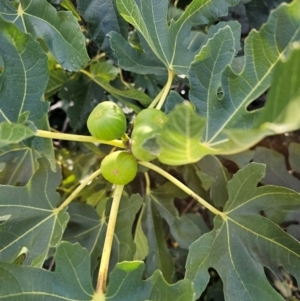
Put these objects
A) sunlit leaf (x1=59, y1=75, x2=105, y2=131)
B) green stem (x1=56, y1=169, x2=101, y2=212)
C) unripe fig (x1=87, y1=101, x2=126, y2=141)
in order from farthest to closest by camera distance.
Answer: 1. sunlit leaf (x1=59, y1=75, x2=105, y2=131)
2. green stem (x1=56, y1=169, x2=101, y2=212)
3. unripe fig (x1=87, y1=101, x2=126, y2=141)

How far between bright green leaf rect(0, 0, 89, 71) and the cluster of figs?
11 cm

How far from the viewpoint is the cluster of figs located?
71cm

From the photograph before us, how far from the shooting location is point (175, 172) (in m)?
1.19

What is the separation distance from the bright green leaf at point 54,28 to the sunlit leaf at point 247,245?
0.34 metres

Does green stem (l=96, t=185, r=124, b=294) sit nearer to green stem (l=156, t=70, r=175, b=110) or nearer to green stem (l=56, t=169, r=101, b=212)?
green stem (l=56, t=169, r=101, b=212)

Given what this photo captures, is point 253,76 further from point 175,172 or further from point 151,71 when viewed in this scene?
point 175,172

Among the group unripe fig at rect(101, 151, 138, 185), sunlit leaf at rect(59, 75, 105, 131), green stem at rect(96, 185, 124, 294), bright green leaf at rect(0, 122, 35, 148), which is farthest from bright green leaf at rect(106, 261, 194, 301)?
sunlit leaf at rect(59, 75, 105, 131)

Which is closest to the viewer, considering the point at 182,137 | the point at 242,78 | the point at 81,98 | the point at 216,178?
the point at 182,137

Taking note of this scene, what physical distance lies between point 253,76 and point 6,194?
46cm

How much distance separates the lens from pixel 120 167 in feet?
2.49

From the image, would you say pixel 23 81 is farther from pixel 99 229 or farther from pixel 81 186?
pixel 99 229

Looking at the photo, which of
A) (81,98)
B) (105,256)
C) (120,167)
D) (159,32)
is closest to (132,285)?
(105,256)

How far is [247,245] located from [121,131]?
31 cm

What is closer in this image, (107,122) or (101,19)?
(107,122)
